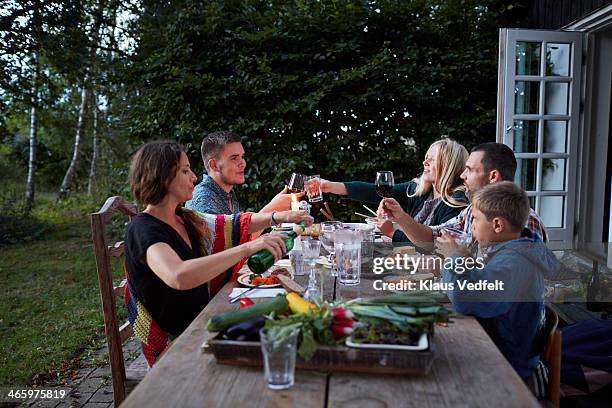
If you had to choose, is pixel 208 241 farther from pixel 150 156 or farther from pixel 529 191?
pixel 529 191

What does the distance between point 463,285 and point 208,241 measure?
1.14 meters

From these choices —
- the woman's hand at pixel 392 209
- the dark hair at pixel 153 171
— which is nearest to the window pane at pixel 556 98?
the woman's hand at pixel 392 209

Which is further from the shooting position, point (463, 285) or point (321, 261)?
point (321, 261)

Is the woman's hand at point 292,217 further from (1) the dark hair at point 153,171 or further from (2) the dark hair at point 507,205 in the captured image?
(2) the dark hair at point 507,205

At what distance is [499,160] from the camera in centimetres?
257

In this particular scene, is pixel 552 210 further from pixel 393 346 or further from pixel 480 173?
pixel 393 346

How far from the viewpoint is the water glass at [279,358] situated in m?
1.20

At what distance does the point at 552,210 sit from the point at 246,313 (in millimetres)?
4253

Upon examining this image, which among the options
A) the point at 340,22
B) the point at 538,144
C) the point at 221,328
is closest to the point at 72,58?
the point at 340,22

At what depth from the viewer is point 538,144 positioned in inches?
195

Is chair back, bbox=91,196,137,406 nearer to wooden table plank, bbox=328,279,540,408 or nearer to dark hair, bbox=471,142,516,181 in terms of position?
wooden table plank, bbox=328,279,540,408

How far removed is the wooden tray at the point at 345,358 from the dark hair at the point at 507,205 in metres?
0.72

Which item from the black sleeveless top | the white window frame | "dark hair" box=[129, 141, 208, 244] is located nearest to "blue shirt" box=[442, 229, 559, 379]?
the black sleeveless top

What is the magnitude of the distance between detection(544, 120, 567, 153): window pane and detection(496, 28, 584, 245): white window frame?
0.05m
